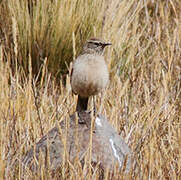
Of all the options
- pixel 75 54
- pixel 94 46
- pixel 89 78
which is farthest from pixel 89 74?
pixel 75 54

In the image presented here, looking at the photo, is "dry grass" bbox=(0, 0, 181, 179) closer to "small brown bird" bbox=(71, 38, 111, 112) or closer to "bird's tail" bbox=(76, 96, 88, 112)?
"bird's tail" bbox=(76, 96, 88, 112)

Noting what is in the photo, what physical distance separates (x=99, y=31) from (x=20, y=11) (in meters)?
0.76

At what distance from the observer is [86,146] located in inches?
140

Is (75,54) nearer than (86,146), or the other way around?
(86,146)

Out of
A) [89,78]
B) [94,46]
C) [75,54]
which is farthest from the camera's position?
[75,54]

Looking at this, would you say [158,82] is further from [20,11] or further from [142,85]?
[20,11]

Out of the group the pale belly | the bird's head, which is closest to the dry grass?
the bird's head

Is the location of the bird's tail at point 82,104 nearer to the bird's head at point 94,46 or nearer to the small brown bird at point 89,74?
the small brown bird at point 89,74

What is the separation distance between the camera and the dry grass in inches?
160

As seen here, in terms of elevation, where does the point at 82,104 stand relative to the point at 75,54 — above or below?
below

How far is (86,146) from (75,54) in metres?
0.88

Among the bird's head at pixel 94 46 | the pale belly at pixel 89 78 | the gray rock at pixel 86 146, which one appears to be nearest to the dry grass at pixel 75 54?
the gray rock at pixel 86 146

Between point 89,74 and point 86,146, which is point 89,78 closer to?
point 89,74

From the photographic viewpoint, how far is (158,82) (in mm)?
4883
